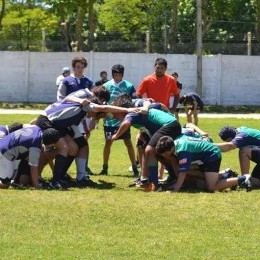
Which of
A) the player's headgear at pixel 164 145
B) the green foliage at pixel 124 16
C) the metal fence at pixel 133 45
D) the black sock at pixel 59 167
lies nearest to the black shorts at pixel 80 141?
the black sock at pixel 59 167

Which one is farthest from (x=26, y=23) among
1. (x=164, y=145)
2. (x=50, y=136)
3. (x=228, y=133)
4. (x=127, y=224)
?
(x=127, y=224)

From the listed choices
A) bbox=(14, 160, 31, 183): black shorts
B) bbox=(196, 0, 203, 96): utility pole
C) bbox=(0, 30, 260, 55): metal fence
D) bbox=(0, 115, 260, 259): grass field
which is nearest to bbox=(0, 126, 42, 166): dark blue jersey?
bbox=(14, 160, 31, 183): black shorts

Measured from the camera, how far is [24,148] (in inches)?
487

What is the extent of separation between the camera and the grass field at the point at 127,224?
28.5 ft

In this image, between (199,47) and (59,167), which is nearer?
(59,167)

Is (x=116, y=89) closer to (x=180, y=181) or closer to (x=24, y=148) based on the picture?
(x=24, y=148)

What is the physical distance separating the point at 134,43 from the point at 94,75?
281 centimetres

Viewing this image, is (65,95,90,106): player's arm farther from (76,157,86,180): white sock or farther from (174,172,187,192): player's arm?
(174,172,187,192): player's arm

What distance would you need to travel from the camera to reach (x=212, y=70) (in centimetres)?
4109

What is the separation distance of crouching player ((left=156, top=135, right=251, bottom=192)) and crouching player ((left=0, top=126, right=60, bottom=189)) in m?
1.57

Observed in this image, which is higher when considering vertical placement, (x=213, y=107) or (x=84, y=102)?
(x=84, y=102)

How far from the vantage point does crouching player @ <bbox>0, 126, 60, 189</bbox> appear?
12297 millimetres

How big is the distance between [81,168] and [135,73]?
27887 mm

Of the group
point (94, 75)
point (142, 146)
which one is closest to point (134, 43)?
point (94, 75)
